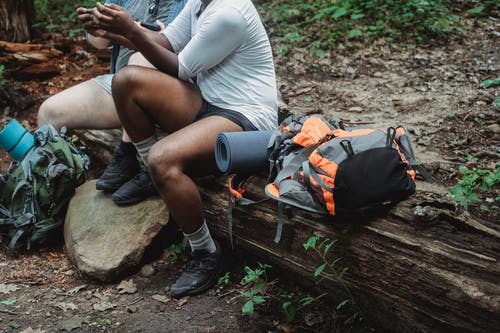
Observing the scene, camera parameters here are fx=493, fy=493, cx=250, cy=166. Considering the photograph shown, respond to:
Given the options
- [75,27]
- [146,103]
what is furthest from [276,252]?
[75,27]

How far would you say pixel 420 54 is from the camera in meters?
6.16

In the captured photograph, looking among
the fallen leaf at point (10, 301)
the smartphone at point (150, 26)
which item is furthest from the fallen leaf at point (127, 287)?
the smartphone at point (150, 26)

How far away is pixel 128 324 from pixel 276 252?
38.0 inches

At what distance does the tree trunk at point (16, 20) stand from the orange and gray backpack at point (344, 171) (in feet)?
16.1

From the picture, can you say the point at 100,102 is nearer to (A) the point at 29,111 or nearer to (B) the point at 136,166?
(B) the point at 136,166

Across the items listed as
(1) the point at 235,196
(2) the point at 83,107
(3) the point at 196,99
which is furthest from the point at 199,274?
(2) the point at 83,107

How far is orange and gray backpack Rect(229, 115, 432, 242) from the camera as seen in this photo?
7.43 ft

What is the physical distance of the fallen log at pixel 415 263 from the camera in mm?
2092

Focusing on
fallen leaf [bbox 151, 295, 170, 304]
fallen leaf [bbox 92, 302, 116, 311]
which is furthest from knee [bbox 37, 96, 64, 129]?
fallen leaf [bbox 151, 295, 170, 304]

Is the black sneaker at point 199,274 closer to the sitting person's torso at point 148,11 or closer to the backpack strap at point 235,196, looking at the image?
the backpack strap at point 235,196

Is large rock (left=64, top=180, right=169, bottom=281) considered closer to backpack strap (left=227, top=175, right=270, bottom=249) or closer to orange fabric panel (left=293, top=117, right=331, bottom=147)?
backpack strap (left=227, top=175, right=270, bottom=249)

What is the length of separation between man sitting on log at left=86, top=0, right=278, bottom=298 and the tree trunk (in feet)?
12.5

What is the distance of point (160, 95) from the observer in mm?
3064

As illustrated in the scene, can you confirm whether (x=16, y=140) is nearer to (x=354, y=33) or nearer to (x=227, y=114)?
(x=227, y=114)
